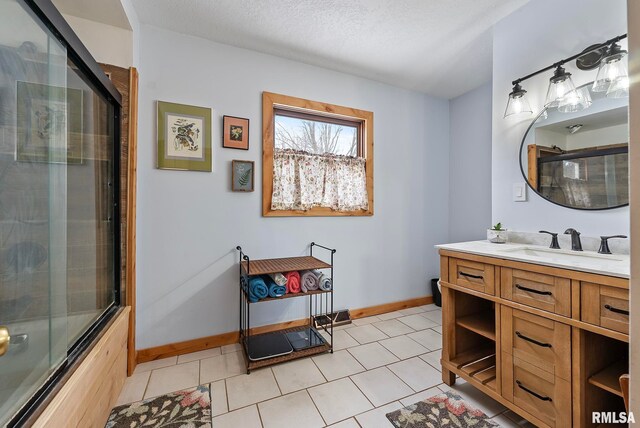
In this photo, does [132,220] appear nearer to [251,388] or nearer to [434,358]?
[251,388]

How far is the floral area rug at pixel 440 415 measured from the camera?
140 centimetres

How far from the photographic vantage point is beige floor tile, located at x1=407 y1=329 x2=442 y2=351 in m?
2.22

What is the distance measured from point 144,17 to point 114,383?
2402 mm

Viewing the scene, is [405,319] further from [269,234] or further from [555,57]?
[555,57]

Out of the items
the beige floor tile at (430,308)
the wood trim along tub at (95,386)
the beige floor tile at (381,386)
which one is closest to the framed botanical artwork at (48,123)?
the wood trim along tub at (95,386)

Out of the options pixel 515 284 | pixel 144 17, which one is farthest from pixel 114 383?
pixel 144 17

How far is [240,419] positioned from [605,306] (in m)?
1.75

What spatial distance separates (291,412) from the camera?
1505mm

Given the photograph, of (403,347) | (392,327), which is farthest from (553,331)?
(392,327)

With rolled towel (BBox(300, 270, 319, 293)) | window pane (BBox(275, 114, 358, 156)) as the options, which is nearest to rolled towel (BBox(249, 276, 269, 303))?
rolled towel (BBox(300, 270, 319, 293))

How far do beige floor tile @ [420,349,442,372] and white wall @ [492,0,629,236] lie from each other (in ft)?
3.63

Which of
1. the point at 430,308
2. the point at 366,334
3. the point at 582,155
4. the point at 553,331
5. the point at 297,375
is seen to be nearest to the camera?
the point at 553,331

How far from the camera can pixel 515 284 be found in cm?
136

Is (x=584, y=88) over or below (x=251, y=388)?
over
